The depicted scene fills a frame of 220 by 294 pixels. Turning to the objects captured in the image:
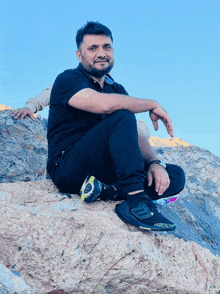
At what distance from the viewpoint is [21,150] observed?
500cm

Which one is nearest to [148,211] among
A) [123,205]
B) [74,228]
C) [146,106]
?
[123,205]

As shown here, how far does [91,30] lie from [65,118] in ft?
3.23

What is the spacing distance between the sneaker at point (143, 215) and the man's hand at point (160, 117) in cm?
92

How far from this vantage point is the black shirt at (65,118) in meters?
2.97

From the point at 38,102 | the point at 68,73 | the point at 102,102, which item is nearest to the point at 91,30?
the point at 68,73

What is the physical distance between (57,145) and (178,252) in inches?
59.8

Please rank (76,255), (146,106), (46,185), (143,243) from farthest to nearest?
1. (46,185)
2. (146,106)
3. (143,243)
4. (76,255)

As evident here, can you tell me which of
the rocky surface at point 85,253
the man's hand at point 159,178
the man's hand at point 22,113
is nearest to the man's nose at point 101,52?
the man's hand at point 159,178

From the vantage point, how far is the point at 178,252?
9.02 feet

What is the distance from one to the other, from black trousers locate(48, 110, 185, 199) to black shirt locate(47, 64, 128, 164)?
13 centimetres

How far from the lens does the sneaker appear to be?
97.9 inches

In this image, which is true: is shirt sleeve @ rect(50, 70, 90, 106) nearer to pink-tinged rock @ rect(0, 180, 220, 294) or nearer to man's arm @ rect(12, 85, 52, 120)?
pink-tinged rock @ rect(0, 180, 220, 294)

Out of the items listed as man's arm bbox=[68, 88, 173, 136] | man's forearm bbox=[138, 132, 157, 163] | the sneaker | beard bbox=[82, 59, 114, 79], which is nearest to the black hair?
beard bbox=[82, 59, 114, 79]

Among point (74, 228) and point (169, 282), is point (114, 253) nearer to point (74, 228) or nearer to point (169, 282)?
point (74, 228)
